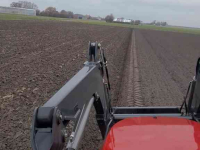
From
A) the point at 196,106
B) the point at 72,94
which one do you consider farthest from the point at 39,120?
the point at 196,106

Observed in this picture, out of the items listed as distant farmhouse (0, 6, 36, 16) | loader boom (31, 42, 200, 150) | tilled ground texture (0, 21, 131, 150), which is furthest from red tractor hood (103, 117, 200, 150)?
distant farmhouse (0, 6, 36, 16)

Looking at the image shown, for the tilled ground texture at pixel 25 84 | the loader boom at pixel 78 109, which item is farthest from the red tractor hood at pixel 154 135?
the tilled ground texture at pixel 25 84

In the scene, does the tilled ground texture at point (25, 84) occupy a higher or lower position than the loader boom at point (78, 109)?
lower

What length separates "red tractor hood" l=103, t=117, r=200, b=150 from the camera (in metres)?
1.70

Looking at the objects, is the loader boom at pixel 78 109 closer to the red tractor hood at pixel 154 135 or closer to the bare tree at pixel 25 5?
the red tractor hood at pixel 154 135

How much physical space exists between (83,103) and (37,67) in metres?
8.02

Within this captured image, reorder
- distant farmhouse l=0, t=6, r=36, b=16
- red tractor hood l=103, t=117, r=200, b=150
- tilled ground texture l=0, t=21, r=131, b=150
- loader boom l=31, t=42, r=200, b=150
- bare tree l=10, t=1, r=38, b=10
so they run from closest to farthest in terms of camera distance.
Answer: loader boom l=31, t=42, r=200, b=150 < red tractor hood l=103, t=117, r=200, b=150 < tilled ground texture l=0, t=21, r=131, b=150 < distant farmhouse l=0, t=6, r=36, b=16 < bare tree l=10, t=1, r=38, b=10

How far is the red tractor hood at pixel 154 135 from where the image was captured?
5.59ft

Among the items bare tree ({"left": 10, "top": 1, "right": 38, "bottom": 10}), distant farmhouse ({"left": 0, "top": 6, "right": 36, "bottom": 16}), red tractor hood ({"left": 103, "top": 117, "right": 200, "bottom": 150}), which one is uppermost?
bare tree ({"left": 10, "top": 1, "right": 38, "bottom": 10})

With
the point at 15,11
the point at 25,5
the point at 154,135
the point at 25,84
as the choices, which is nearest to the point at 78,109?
the point at 154,135

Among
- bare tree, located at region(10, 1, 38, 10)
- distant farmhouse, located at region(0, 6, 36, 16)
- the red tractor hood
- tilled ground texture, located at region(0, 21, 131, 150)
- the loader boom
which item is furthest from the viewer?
bare tree, located at region(10, 1, 38, 10)

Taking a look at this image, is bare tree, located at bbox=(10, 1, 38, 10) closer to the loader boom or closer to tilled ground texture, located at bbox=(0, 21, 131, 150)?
tilled ground texture, located at bbox=(0, 21, 131, 150)

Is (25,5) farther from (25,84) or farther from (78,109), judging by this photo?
(78,109)

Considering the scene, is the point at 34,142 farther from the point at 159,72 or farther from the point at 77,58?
the point at 77,58
